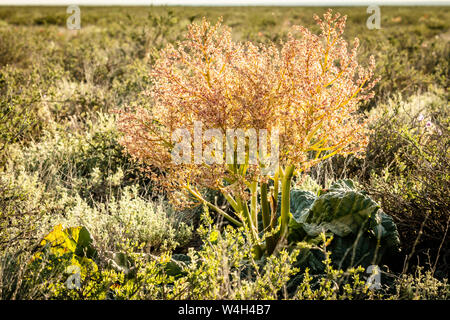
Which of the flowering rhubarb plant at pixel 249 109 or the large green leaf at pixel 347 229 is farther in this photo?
the large green leaf at pixel 347 229

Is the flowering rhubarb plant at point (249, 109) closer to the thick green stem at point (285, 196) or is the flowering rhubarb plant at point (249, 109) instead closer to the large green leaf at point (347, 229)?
the thick green stem at point (285, 196)

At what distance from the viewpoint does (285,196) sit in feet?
7.33

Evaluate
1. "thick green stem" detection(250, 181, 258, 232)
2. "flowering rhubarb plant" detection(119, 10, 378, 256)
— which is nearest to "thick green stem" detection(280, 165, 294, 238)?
"flowering rhubarb plant" detection(119, 10, 378, 256)

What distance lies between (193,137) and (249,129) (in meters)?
0.31

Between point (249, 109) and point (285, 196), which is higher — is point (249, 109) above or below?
above

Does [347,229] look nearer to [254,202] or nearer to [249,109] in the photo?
[254,202]

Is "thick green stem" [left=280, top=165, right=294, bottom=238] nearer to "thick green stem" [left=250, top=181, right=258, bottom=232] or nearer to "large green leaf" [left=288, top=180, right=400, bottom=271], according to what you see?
"large green leaf" [left=288, top=180, right=400, bottom=271]

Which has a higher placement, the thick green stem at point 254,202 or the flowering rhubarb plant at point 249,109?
the flowering rhubarb plant at point 249,109

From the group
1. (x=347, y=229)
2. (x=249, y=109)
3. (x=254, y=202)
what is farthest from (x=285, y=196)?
(x=249, y=109)

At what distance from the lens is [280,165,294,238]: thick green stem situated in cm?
213

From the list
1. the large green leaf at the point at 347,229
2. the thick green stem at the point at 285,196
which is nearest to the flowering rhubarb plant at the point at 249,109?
the thick green stem at the point at 285,196

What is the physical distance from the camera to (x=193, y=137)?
2.03 m

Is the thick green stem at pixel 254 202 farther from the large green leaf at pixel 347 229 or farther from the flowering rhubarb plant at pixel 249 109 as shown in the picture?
the large green leaf at pixel 347 229

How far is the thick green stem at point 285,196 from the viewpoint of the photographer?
6.99 feet
